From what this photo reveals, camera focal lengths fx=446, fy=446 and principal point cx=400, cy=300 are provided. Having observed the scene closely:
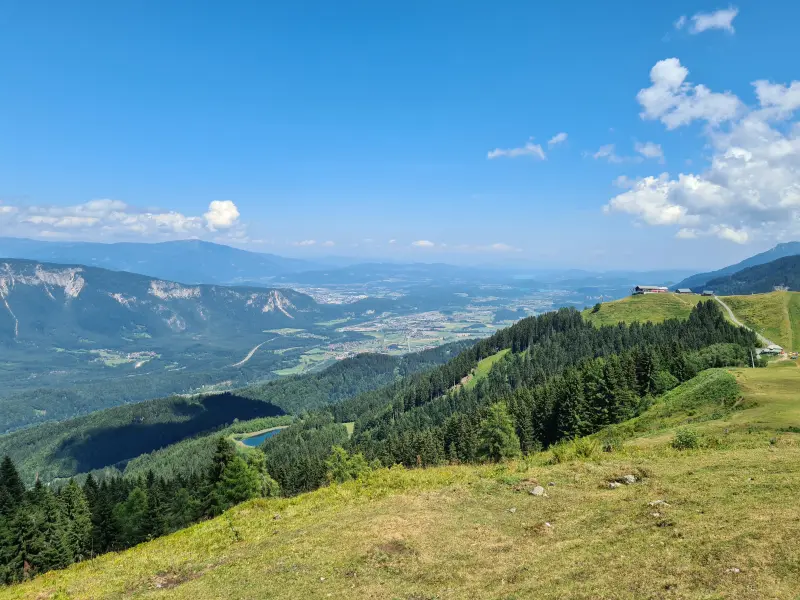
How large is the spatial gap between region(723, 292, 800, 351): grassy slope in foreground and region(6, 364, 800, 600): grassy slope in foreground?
435ft

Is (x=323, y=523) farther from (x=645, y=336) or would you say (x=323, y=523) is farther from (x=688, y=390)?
(x=645, y=336)

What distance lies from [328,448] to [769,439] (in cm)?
15899

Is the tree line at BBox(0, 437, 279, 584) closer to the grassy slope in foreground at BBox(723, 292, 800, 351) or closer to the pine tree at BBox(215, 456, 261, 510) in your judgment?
the pine tree at BBox(215, 456, 261, 510)

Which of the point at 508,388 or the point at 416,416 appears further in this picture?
the point at 416,416

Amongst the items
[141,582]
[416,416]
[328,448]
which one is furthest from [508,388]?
[141,582]

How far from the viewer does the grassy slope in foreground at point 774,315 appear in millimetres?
134875

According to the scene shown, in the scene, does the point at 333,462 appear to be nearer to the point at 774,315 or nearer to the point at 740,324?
the point at 740,324

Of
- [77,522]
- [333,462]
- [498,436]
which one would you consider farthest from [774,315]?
[77,522]

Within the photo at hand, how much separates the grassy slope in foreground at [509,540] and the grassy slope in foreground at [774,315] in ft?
435

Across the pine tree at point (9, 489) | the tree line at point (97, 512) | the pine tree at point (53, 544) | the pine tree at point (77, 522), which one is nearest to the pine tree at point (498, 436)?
the tree line at point (97, 512)

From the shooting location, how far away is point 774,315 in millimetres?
152750

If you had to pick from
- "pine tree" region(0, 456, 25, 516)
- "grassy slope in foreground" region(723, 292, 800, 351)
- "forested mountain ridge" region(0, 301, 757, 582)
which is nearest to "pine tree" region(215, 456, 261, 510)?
"forested mountain ridge" region(0, 301, 757, 582)

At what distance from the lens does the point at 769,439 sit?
109ft

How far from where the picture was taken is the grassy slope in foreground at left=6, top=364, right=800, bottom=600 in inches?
587
